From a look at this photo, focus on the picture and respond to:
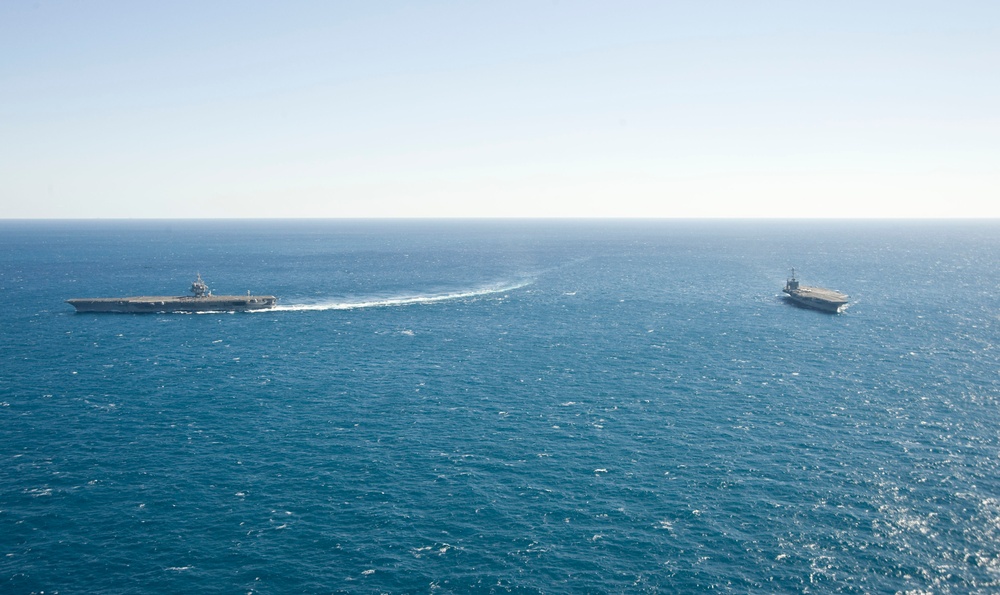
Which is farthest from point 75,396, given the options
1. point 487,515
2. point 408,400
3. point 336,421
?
point 487,515

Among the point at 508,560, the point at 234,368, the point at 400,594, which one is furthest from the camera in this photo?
the point at 234,368

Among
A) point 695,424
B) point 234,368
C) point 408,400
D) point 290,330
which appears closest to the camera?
point 695,424

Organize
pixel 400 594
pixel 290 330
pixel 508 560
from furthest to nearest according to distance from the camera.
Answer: pixel 290 330 → pixel 508 560 → pixel 400 594

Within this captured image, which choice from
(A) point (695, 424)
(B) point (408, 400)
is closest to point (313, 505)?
(B) point (408, 400)

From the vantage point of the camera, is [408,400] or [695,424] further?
[408,400]

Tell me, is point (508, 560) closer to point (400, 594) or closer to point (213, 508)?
point (400, 594)

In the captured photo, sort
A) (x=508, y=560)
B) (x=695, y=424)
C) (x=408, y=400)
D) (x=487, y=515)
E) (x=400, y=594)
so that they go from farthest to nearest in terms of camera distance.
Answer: (x=408, y=400) < (x=695, y=424) < (x=487, y=515) < (x=508, y=560) < (x=400, y=594)

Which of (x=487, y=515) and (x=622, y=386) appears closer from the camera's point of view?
(x=487, y=515)

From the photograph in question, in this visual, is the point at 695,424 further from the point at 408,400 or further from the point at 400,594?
the point at 400,594

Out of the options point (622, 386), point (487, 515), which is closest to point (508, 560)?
point (487, 515)
